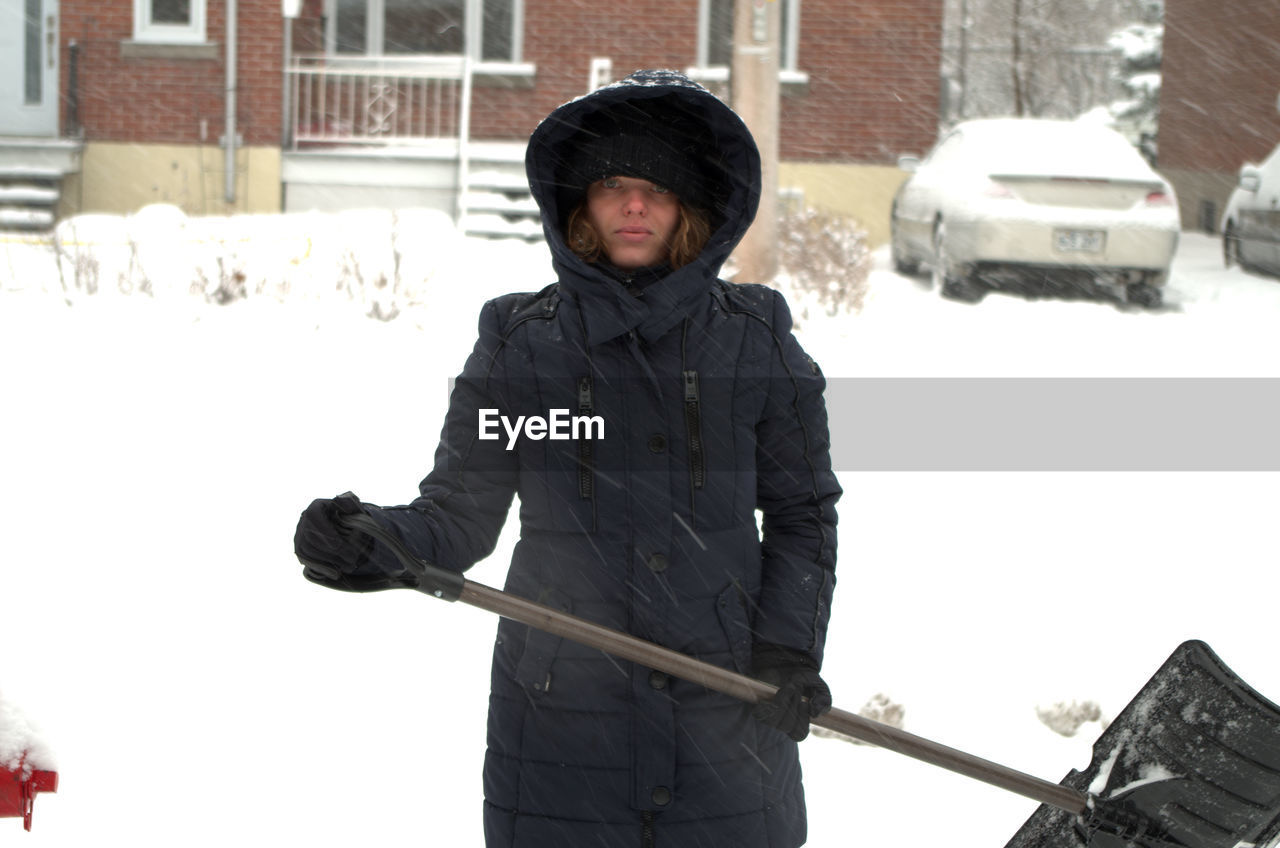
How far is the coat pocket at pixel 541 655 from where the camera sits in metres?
2.02

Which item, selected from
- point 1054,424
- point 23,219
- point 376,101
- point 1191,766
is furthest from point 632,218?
point 376,101

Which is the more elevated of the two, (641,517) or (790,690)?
(641,517)

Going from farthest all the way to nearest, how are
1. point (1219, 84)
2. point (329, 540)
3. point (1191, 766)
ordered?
point (1219, 84), point (1191, 766), point (329, 540)

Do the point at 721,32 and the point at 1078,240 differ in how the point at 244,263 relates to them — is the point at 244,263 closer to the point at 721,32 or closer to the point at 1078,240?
the point at 1078,240

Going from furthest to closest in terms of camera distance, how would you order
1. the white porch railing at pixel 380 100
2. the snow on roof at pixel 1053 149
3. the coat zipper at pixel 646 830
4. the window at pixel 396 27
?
the window at pixel 396 27 → the white porch railing at pixel 380 100 → the snow on roof at pixel 1053 149 → the coat zipper at pixel 646 830

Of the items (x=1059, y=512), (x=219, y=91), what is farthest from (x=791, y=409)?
(x=219, y=91)

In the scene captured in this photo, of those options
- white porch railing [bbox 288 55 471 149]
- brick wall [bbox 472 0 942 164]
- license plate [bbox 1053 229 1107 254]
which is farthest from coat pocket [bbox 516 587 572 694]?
brick wall [bbox 472 0 942 164]

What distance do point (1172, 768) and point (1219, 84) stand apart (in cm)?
1930

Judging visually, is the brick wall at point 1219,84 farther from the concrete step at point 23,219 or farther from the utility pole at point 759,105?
the concrete step at point 23,219

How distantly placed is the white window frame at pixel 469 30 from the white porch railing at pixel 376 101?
0.48 metres

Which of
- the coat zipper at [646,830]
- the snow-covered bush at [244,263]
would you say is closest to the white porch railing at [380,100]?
the snow-covered bush at [244,263]

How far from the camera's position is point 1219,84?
63.7ft

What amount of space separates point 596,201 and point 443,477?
49 cm

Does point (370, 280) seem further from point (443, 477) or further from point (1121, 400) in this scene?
point (443, 477)
